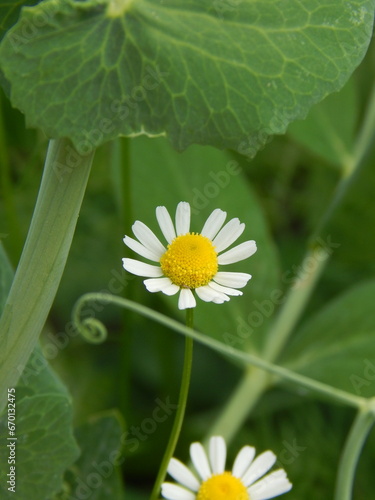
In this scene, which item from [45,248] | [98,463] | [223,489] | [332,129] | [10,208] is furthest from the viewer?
[332,129]

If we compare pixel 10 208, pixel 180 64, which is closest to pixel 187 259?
pixel 180 64

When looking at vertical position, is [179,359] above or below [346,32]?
above

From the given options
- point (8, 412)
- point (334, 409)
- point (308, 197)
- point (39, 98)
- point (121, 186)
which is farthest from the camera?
point (308, 197)

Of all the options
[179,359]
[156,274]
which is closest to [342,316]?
[179,359]

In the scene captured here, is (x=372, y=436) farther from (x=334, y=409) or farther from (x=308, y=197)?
(x=308, y=197)

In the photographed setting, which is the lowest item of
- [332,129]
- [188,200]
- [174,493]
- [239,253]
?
[174,493]

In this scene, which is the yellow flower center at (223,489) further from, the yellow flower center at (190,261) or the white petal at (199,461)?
the yellow flower center at (190,261)

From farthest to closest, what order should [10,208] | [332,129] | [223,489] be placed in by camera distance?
1. [332,129]
2. [10,208]
3. [223,489]

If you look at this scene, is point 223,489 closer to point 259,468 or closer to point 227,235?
point 259,468
